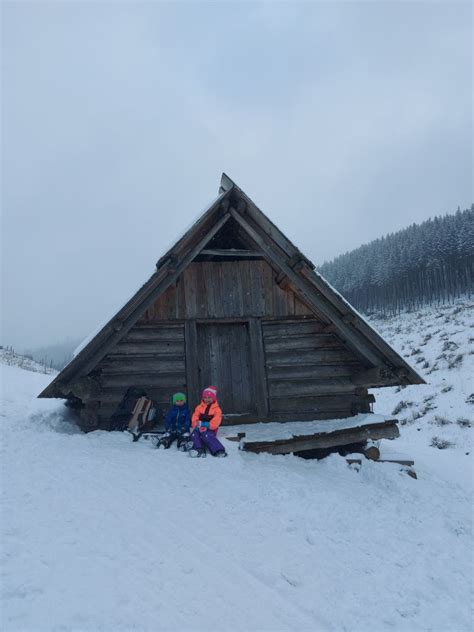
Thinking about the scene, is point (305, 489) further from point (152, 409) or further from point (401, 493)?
point (152, 409)

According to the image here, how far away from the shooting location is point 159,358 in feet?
27.2

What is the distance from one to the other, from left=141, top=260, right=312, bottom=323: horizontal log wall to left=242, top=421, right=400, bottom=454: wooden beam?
8.76ft

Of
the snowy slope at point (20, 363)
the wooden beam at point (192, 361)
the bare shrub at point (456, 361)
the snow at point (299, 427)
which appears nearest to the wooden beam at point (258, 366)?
the snow at point (299, 427)

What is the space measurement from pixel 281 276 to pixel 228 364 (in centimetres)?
222

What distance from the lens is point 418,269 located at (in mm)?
63594

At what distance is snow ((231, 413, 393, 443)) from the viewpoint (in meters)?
7.11

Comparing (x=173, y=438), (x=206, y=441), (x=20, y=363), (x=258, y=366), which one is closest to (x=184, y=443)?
(x=173, y=438)

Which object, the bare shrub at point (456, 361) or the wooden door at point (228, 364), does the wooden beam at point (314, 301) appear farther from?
the bare shrub at point (456, 361)

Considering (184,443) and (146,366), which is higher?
(146,366)

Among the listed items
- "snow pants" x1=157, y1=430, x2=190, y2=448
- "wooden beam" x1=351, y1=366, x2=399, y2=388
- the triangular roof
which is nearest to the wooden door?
the triangular roof

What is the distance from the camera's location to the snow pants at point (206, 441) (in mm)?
6418

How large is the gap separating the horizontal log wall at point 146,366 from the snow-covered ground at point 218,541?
1.05 m

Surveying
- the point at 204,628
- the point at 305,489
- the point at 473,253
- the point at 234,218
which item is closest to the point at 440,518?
the point at 305,489

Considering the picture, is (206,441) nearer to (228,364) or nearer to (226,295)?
(228,364)
